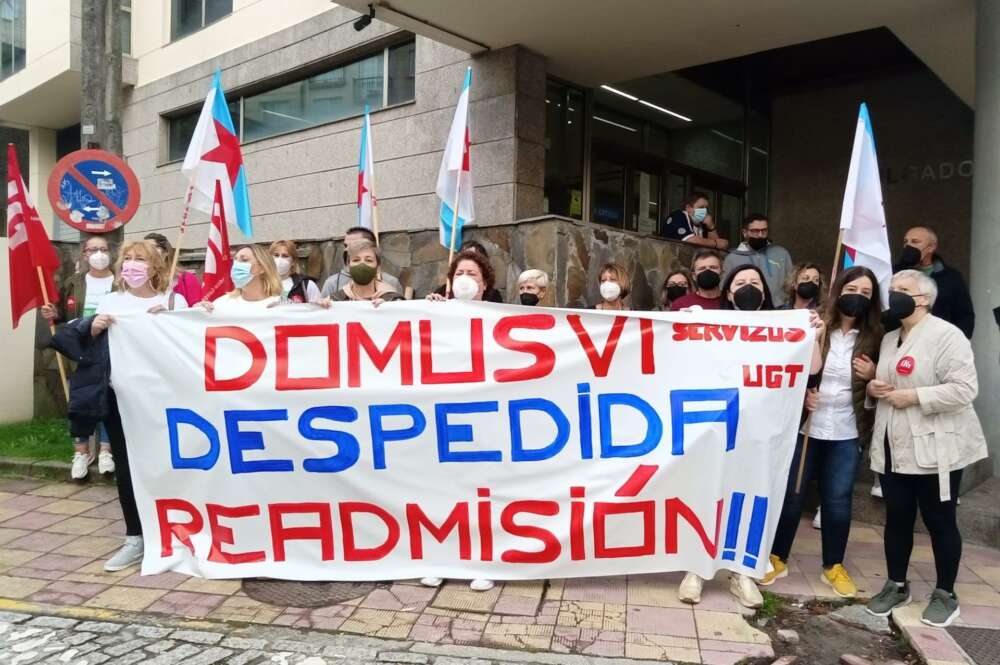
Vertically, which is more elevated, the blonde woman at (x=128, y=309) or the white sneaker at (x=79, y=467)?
the blonde woman at (x=128, y=309)

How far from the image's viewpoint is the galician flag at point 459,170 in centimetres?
524

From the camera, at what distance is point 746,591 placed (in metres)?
3.72

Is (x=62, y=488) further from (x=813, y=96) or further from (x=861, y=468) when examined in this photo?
(x=813, y=96)

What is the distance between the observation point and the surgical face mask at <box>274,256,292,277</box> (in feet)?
18.7

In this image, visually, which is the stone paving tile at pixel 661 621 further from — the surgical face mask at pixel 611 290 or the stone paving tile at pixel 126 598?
the stone paving tile at pixel 126 598

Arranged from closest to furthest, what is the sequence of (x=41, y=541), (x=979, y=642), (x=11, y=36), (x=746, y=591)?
1. (x=979, y=642)
2. (x=746, y=591)
3. (x=41, y=541)
4. (x=11, y=36)

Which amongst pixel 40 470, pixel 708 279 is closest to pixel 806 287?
pixel 708 279

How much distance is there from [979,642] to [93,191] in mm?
7000

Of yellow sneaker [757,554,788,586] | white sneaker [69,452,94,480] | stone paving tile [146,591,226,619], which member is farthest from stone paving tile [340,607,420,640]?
white sneaker [69,452,94,480]

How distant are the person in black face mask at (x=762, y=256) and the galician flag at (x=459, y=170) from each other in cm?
214

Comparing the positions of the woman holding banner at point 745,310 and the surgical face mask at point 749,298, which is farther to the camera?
the surgical face mask at point 749,298

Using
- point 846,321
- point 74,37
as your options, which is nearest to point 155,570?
A: point 846,321

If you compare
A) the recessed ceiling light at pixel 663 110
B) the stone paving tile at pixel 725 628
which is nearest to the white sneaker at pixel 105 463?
the stone paving tile at pixel 725 628

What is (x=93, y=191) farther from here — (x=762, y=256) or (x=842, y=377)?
(x=842, y=377)
